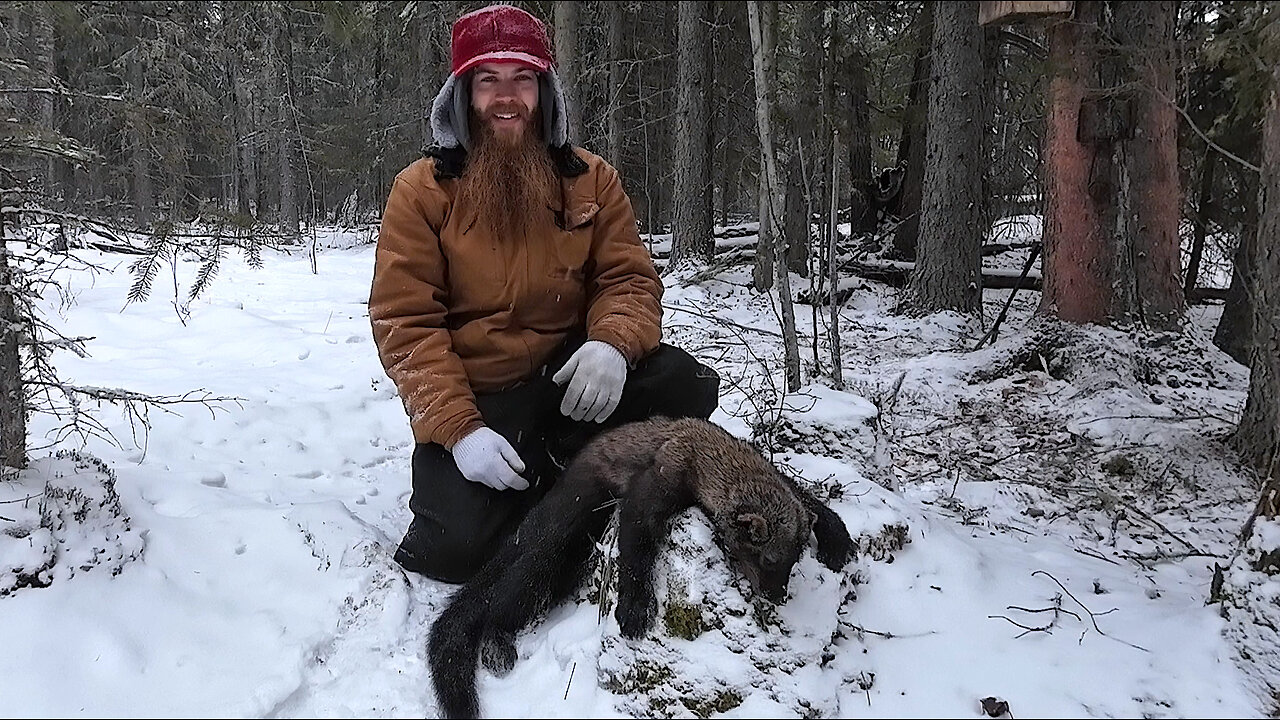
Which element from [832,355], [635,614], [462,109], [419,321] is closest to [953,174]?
[832,355]

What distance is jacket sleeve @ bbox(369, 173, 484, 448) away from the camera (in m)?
2.95

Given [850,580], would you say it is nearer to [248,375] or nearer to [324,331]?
[248,375]

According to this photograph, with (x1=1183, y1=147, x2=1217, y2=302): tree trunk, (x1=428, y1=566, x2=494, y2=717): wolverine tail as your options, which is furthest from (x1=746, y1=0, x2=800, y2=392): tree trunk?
(x1=1183, y1=147, x2=1217, y2=302): tree trunk

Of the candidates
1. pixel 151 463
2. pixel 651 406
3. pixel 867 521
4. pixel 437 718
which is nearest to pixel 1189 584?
pixel 867 521

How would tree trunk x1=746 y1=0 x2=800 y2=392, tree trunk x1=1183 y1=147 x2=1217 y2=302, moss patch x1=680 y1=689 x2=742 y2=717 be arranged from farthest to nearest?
tree trunk x1=1183 y1=147 x2=1217 y2=302 < tree trunk x1=746 y1=0 x2=800 y2=392 < moss patch x1=680 y1=689 x2=742 y2=717

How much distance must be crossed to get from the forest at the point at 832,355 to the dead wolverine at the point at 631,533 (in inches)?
4.4

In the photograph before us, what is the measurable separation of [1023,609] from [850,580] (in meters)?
0.54

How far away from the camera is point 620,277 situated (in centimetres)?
345

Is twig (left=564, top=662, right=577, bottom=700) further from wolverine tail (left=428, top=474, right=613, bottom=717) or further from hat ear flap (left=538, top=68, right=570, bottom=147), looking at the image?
hat ear flap (left=538, top=68, right=570, bottom=147)

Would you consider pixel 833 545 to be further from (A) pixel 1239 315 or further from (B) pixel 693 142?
(B) pixel 693 142

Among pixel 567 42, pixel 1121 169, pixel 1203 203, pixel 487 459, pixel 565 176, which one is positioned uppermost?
pixel 567 42

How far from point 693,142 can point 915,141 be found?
10.2 feet

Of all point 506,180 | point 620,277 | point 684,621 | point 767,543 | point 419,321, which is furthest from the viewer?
point 620,277

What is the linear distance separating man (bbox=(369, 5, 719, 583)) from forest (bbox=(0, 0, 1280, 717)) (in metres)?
0.45
